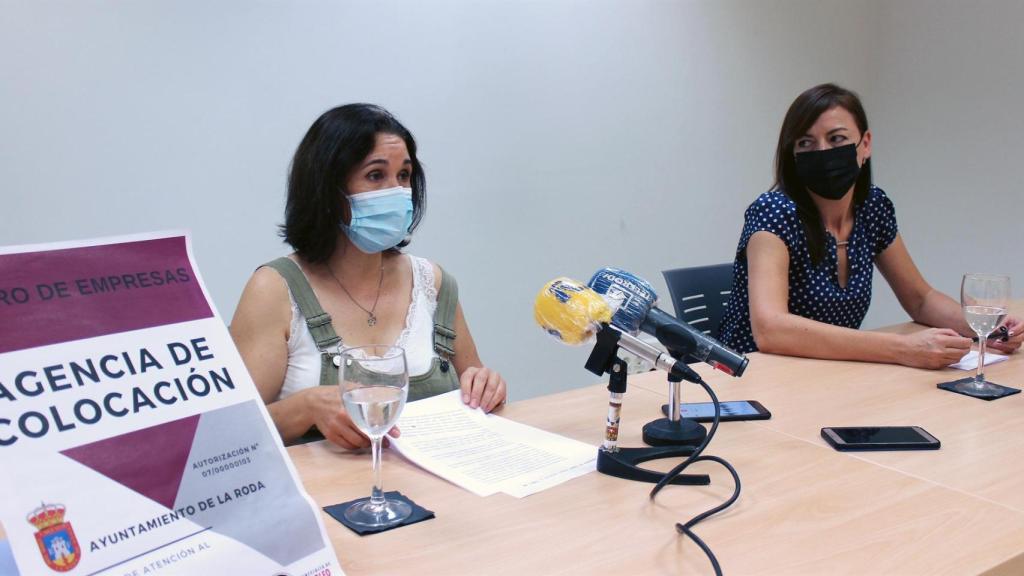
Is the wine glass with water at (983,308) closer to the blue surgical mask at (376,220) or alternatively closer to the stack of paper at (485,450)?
the stack of paper at (485,450)

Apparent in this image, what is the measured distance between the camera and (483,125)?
10.3 feet

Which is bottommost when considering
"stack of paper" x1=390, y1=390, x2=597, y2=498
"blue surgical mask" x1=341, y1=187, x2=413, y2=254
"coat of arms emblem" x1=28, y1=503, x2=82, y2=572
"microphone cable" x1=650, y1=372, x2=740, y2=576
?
"stack of paper" x1=390, y1=390, x2=597, y2=498

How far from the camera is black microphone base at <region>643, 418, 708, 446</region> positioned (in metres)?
1.28

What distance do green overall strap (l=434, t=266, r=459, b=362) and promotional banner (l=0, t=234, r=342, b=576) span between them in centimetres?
94

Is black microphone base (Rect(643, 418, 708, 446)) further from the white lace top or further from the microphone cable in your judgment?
the white lace top

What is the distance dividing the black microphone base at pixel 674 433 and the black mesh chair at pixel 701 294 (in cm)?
108

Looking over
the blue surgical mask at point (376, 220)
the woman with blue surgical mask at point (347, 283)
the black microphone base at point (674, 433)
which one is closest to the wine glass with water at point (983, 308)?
the black microphone base at point (674, 433)

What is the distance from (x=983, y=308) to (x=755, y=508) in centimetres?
96

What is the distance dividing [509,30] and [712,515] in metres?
2.51

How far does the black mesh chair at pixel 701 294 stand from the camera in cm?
241

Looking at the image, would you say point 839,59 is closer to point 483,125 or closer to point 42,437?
point 483,125

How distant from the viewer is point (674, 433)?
4.25 ft

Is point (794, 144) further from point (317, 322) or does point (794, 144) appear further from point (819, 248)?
point (317, 322)

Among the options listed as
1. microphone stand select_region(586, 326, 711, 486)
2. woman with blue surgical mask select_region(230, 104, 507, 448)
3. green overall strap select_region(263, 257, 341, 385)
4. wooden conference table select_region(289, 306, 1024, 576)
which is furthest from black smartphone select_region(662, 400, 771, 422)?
green overall strap select_region(263, 257, 341, 385)
